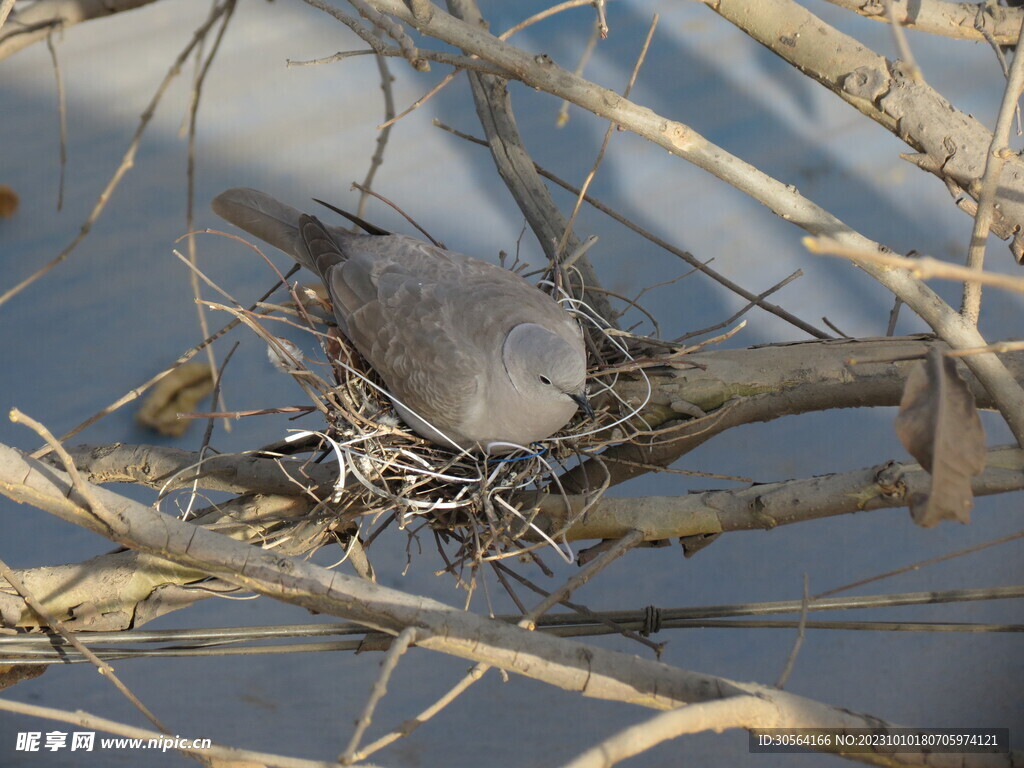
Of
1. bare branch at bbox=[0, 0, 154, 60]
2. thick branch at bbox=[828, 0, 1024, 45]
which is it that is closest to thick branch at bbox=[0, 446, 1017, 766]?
thick branch at bbox=[828, 0, 1024, 45]

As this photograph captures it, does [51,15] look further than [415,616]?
Yes

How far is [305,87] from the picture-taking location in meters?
2.30

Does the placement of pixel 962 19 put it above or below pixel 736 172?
above

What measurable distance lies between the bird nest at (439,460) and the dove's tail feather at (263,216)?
0.63 feet

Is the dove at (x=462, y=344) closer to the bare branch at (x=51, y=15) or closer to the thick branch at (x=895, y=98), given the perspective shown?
the thick branch at (x=895, y=98)

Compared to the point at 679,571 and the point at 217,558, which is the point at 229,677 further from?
the point at 217,558

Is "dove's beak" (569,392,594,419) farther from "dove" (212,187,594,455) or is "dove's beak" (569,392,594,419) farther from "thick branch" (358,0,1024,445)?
"thick branch" (358,0,1024,445)

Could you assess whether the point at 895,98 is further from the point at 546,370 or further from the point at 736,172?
the point at 546,370

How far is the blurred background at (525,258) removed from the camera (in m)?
2.21

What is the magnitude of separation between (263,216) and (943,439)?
1.29m

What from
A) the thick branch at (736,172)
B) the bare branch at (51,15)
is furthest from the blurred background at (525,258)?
the thick branch at (736,172)

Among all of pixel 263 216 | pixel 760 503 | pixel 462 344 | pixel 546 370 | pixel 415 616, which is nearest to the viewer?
pixel 415 616

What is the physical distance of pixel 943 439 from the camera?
74 centimetres

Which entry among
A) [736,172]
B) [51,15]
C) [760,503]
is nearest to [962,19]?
[736,172]
